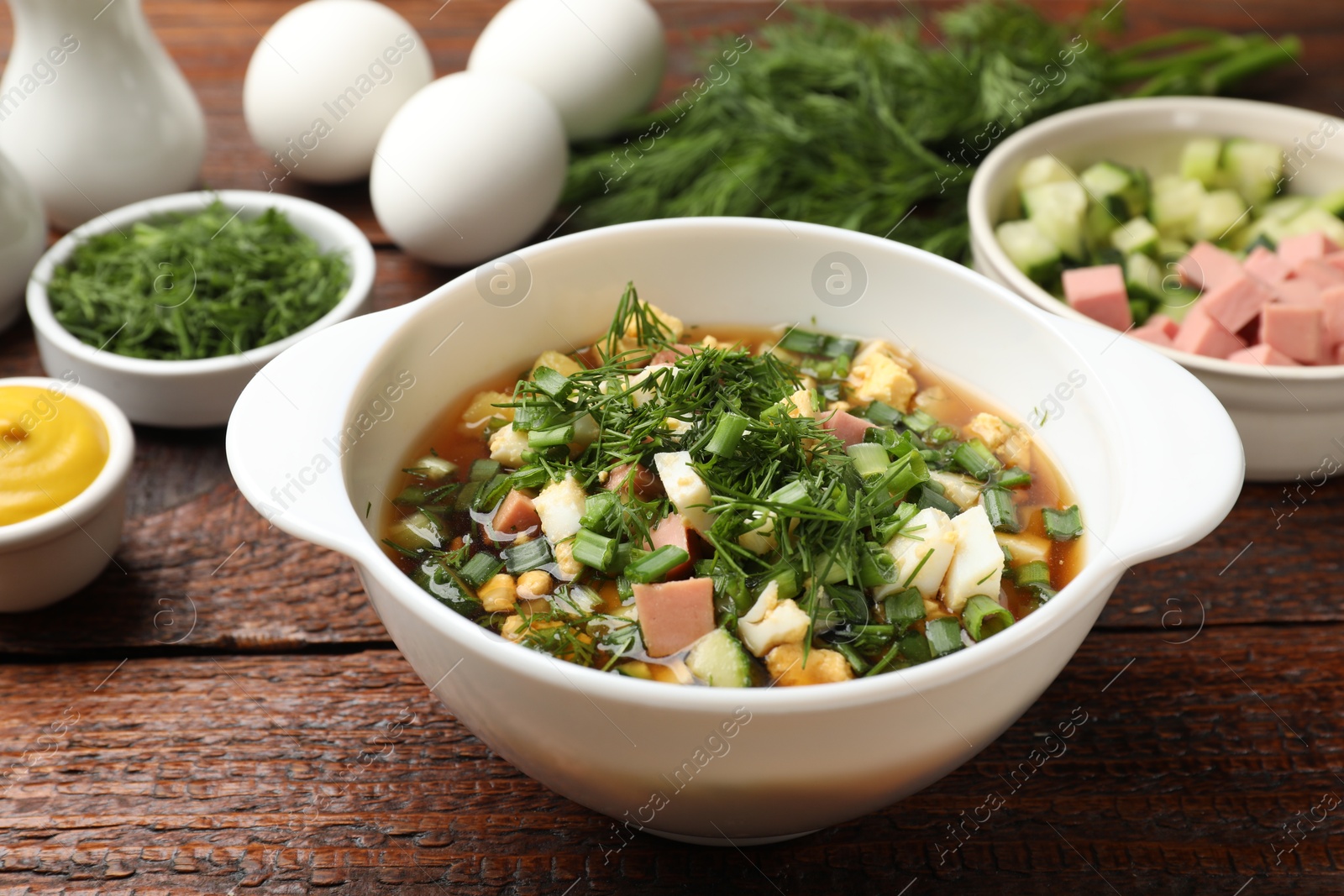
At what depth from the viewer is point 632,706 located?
124 centimetres

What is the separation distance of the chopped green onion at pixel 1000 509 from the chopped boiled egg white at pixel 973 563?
0.15 m

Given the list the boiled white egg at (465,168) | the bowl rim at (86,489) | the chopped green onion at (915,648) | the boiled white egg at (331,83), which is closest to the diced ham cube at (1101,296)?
the chopped green onion at (915,648)

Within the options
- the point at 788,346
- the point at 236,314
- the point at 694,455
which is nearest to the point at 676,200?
the point at 788,346

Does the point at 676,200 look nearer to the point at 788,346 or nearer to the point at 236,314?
the point at 788,346

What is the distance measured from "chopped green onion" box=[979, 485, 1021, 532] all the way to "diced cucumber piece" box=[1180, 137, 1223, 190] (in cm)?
169

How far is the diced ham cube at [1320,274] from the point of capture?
2.57 m

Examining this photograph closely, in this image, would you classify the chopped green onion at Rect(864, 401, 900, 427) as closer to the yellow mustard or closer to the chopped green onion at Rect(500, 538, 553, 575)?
the chopped green onion at Rect(500, 538, 553, 575)

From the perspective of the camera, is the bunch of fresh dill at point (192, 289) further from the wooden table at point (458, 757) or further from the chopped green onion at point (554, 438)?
the chopped green onion at point (554, 438)

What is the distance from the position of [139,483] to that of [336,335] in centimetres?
101

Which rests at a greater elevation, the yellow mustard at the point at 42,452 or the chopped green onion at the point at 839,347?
the yellow mustard at the point at 42,452

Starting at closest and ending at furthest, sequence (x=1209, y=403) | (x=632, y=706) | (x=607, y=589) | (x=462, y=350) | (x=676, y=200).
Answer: (x=632, y=706) < (x=1209, y=403) < (x=607, y=589) < (x=462, y=350) < (x=676, y=200)

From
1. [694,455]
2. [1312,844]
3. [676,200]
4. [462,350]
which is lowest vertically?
[1312,844]

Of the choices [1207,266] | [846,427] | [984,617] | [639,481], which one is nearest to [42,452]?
[639,481]

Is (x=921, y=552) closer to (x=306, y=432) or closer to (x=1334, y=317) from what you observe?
(x=306, y=432)
